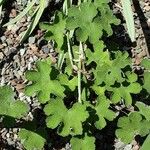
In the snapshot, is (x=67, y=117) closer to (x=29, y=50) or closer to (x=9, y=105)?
(x=9, y=105)

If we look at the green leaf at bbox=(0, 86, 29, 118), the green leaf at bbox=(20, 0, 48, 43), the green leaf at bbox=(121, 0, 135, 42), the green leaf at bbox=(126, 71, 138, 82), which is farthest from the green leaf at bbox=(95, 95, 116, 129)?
the green leaf at bbox=(20, 0, 48, 43)

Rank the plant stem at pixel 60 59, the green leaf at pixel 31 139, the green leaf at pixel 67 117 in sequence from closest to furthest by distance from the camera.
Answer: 1. the green leaf at pixel 67 117
2. the green leaf at pixel 31 139
3. the plant stem at pixel 60 59

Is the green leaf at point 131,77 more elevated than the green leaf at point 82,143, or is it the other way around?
the green leaf at point 131,77

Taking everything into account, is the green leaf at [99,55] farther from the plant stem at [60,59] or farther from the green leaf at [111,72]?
the plant stem at [60,59]

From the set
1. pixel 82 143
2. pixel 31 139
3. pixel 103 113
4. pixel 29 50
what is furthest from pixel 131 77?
pixel 29 50

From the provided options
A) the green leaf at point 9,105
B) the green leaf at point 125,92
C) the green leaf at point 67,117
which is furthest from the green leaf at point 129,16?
the green leaf at point 9,105

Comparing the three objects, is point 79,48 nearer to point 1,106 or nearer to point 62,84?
point 62,84
